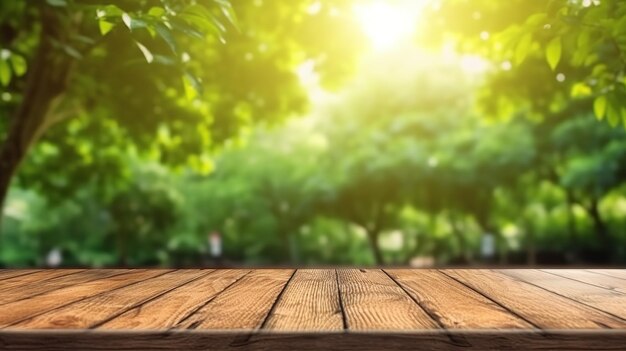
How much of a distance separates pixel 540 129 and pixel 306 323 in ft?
77.3

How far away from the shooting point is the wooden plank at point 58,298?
6.96 feet

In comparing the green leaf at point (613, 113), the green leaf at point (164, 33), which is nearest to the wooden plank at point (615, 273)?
the green leaf at point (613, 113)

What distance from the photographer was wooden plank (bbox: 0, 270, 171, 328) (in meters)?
2.12

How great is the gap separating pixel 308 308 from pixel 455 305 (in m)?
0.50

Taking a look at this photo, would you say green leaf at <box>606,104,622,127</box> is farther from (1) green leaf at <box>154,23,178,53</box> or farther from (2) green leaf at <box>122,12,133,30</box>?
(2) green leaf at <box>122,12,133,30</box>

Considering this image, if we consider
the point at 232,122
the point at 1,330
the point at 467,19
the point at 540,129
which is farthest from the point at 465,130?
the point at 1,330

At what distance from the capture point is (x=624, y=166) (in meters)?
21.8

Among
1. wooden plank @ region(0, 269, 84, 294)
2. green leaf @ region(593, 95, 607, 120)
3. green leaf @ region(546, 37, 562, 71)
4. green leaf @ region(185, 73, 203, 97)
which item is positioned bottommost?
wooden plank @ region(0, 269, 84, 294)

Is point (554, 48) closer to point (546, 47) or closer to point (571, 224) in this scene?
point (546, 47)

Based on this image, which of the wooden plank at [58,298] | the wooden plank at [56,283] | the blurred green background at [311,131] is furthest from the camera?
the blurred green background at [311,131]

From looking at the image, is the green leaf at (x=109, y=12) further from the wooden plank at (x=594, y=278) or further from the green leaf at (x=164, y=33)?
the wooden plank at (x=594, y=278)

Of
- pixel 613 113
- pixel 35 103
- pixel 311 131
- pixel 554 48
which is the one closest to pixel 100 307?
pixel 554 48

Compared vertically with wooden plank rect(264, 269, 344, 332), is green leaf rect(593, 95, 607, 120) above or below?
above

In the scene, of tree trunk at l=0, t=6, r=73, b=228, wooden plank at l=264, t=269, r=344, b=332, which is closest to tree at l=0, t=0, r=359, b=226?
tree trunk at l=0, t=6, r=73, b=228
